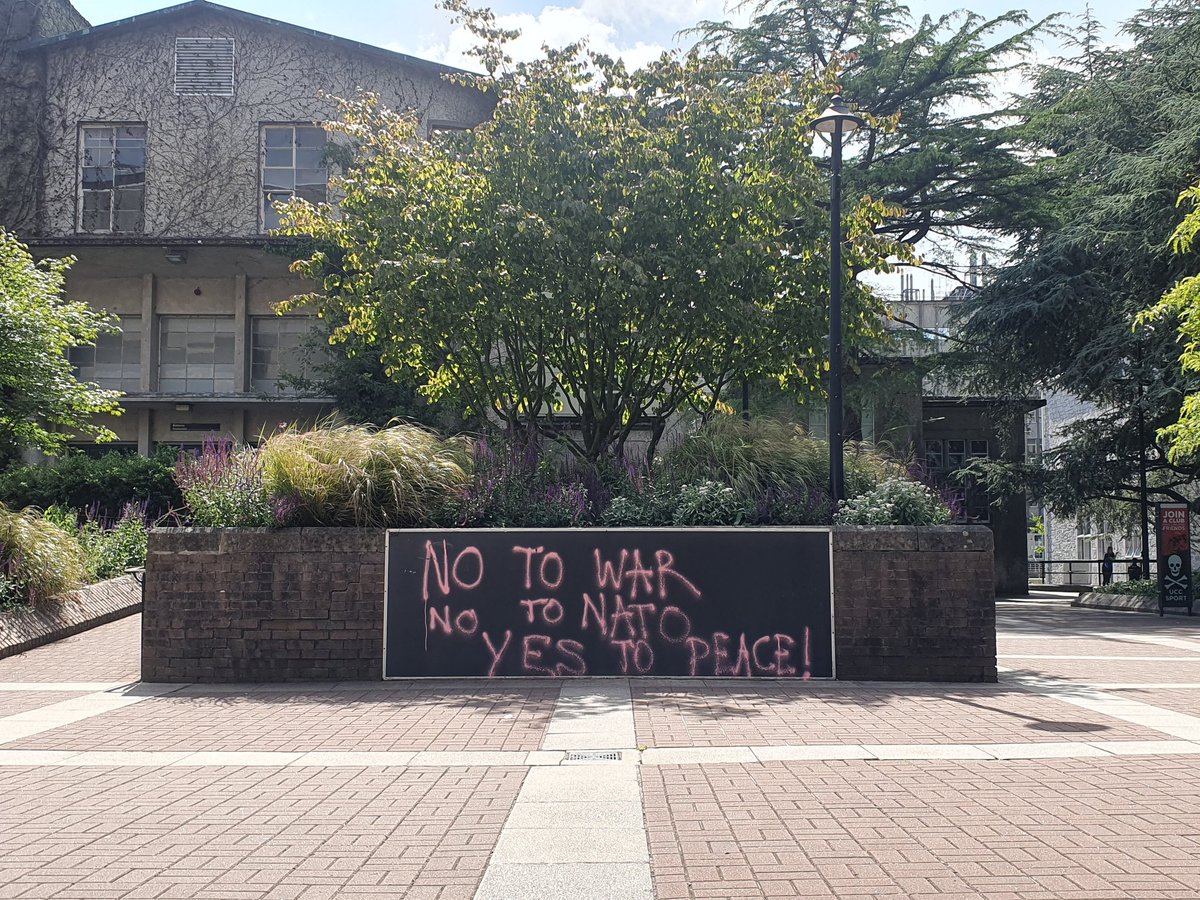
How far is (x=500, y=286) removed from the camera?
13.0 m

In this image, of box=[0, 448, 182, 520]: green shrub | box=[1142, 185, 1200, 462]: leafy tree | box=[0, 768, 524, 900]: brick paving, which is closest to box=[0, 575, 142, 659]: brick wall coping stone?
box=[0, 448, 182, 520]: green shrub

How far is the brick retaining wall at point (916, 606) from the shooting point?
33.2ft

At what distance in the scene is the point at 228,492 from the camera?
10.6 meters

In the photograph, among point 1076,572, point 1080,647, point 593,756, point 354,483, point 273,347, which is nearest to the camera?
point 593,756

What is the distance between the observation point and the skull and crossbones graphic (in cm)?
2156

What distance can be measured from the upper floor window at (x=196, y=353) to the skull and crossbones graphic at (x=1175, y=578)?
83.6ft

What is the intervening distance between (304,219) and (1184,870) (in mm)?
13465

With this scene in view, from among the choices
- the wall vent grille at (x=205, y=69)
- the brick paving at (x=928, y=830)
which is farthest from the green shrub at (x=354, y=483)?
the wall vent grille at (x=205, y=69)

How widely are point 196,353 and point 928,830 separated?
29137 mm

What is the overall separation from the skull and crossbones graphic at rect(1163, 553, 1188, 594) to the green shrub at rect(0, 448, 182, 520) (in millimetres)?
22313

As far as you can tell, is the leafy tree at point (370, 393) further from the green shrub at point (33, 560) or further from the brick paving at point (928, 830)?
the brick paving at point (928, 830)

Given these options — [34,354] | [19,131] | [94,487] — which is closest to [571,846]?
[34,354]

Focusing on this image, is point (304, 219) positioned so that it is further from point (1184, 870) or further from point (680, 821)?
point (1184, 870)

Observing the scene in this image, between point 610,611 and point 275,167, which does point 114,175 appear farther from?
point 610,611
